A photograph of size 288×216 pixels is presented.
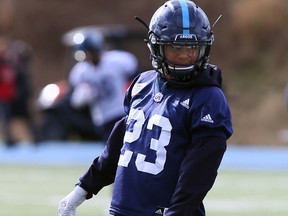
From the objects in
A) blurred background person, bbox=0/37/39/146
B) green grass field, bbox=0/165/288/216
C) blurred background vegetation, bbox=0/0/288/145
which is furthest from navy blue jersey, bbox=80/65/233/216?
blurred background vegetation, bbox=0/0/288/145

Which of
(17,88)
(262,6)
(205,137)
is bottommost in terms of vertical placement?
(205,137)

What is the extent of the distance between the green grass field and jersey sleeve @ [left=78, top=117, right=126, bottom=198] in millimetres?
4748

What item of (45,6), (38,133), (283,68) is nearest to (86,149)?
(38,133)

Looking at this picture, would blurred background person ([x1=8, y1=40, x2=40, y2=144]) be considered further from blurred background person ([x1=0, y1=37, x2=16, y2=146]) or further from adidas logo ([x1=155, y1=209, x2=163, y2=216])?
adidas logo ([x1=155, y1=209, x2=163, y2=216])

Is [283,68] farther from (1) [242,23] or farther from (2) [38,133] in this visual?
(2) [38,133]

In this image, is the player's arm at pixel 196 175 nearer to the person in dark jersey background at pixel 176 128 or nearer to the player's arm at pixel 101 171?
the person in dark jersey background at pixel 176 128

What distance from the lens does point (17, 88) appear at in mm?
20078

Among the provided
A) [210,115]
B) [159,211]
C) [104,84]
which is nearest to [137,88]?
[210,115]

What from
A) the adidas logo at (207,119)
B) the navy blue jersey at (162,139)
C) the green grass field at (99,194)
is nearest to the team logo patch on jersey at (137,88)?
the navy blue jersey at (162,139)

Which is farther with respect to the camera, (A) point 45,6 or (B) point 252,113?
(A) point 45,6

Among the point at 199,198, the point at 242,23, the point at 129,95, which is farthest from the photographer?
the point at 242,23

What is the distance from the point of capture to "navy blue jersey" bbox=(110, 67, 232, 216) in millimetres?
4738

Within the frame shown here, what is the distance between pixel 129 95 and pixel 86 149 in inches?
535

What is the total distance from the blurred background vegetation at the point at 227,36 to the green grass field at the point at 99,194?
11.9 m
